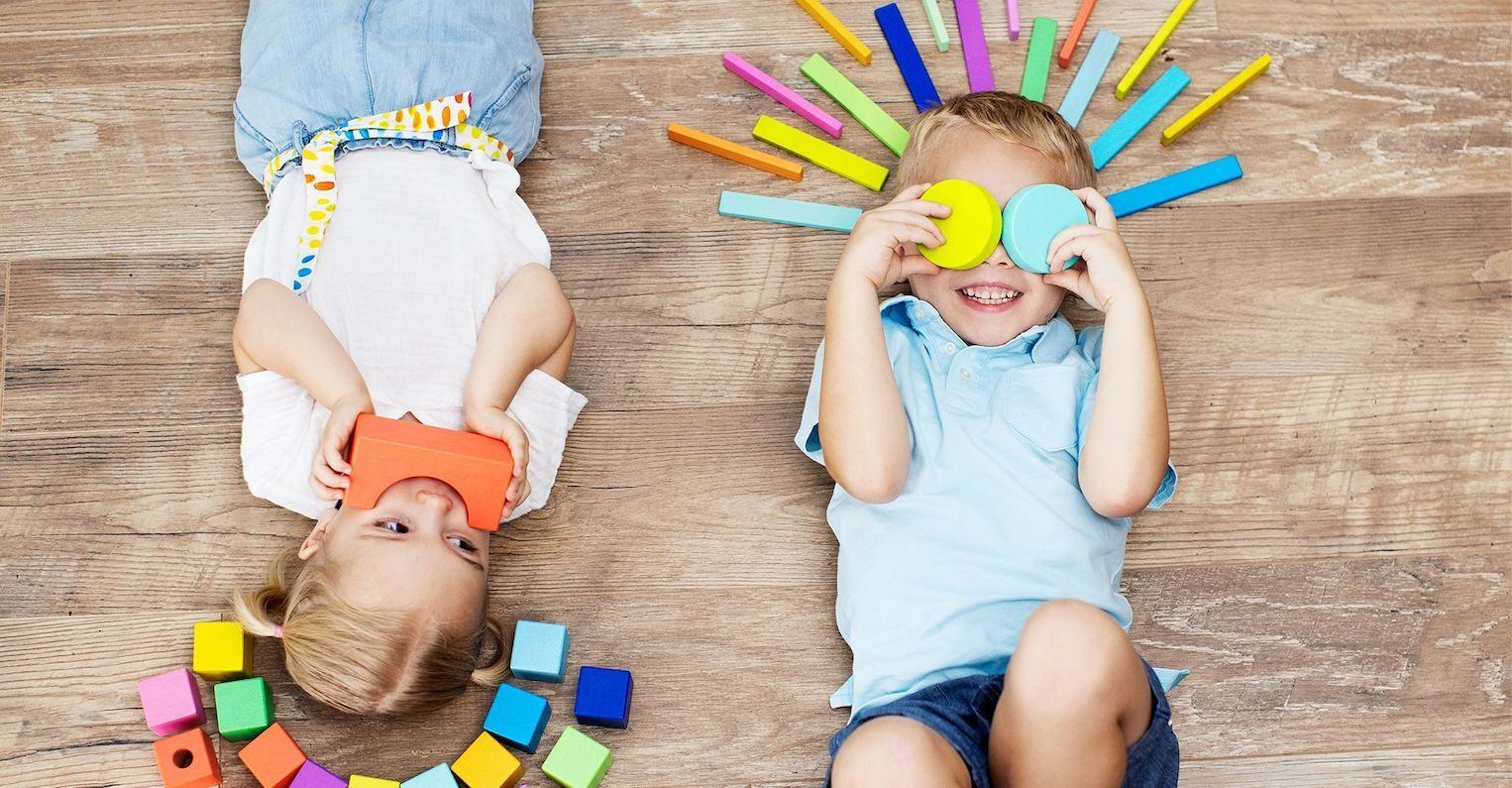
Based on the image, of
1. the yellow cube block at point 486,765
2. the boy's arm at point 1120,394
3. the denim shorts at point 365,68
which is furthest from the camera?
the denim shorts at point 365,68

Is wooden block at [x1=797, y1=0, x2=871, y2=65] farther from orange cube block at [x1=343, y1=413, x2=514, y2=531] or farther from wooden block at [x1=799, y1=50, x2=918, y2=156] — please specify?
orange cube block at [x1=343, y1=413, x2=514, y2=531]

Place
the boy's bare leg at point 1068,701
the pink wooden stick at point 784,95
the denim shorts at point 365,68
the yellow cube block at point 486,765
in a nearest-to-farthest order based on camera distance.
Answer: the boy's bare leg at point 1068,701, the yellow cube block at point 486,765, the denim shorts at point 365,68, the pink wooden stick at point 784,95

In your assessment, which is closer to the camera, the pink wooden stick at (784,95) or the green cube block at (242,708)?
the green cube block at (242,708)

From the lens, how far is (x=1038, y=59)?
1455 millimetres

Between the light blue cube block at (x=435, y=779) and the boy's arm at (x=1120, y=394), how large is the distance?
732mm

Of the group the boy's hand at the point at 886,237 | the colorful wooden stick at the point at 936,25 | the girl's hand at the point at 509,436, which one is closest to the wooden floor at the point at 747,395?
the colorful wooden stick at the point at 936,25

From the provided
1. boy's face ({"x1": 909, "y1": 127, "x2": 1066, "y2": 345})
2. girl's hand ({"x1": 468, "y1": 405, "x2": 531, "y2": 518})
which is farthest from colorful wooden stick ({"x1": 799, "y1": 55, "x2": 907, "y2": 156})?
girl's hand ({"x1": 468, "y1": 405, "x2": 531, "y2": 518})

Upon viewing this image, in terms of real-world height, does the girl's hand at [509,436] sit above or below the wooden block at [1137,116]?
below

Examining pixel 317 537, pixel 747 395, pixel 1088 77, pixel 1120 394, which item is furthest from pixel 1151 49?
pixel 317 537

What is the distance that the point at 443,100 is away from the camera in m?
1.33

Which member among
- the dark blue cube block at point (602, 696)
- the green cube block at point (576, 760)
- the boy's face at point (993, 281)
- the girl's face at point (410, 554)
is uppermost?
the boy's face at point (993, 281)

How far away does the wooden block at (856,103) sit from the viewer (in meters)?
1.43

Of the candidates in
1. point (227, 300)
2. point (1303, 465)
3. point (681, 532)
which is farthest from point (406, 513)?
point (1303, 465)

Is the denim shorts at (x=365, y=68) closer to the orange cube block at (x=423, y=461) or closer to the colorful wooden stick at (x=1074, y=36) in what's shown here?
the orange cube block at (x=423, y=461)
